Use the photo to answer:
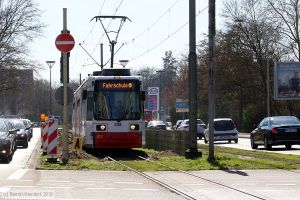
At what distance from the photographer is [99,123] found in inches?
1025

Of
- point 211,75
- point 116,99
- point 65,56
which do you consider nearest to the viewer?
point 65,56

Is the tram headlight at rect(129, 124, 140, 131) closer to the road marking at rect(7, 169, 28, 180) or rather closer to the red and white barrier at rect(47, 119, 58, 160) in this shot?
the red and white barrier at rect(47, 119, 58, 160)

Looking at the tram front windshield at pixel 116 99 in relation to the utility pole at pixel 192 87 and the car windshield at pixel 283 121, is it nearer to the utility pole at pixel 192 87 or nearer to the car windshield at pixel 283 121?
the utility pole at pixel 192 87

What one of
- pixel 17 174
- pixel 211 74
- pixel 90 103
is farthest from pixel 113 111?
pixel 17 174

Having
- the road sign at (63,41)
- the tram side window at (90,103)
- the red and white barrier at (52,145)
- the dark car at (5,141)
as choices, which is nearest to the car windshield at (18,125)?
the tram side window at (90,103)

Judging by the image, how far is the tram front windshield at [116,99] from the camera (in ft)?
86.4

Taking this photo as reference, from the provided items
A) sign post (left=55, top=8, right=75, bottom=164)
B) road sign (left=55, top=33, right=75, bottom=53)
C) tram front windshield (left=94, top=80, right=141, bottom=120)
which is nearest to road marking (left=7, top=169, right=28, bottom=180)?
sign post (left=55, top=8, right=75, bottom=164)

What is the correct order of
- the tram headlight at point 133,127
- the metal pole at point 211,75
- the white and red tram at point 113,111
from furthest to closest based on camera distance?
the tram headlight at point 133,127 < the white and red tram at point 113,111 < the metal pole at point 211,75

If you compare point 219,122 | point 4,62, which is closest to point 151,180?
point 219,122

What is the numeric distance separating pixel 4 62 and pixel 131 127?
38.2 meters

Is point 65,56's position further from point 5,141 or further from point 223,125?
point 223,125

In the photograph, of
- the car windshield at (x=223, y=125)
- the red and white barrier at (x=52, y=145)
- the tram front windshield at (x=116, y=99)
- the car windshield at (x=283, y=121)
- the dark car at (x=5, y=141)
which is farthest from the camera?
the car windshield at (x=223, y=125)

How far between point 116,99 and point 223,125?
64.9 ft

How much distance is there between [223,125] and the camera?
45.1 m
